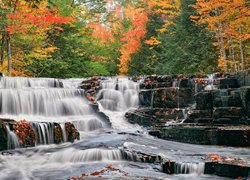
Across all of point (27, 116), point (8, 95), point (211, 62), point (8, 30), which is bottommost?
point (27, 116)

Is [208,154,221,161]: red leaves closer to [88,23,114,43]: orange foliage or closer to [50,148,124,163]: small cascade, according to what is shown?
[50,148,124,163]: small cascade

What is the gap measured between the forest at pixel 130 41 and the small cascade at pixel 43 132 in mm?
7324

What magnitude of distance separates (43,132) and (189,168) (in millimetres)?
5047

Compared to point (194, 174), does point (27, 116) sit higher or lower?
higher

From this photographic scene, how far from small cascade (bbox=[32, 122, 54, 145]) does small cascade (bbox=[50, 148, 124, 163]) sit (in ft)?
4.99

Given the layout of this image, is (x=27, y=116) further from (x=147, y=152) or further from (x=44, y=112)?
(x=147, y=152)

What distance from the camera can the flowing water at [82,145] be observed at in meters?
7.01

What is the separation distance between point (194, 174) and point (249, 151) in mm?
2818

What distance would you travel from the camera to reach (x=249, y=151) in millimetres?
8766

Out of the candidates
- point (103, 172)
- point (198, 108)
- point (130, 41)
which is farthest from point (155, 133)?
point (130, 41)

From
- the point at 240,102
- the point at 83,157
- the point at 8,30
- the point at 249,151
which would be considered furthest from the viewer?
the point at 8,30

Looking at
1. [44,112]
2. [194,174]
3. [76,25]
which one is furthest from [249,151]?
[76,25]

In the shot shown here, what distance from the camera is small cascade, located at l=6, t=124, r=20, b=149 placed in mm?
8875

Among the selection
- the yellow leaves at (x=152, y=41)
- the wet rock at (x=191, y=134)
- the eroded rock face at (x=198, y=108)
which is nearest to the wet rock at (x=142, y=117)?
the eroded rock face at (x=198, y=108)
